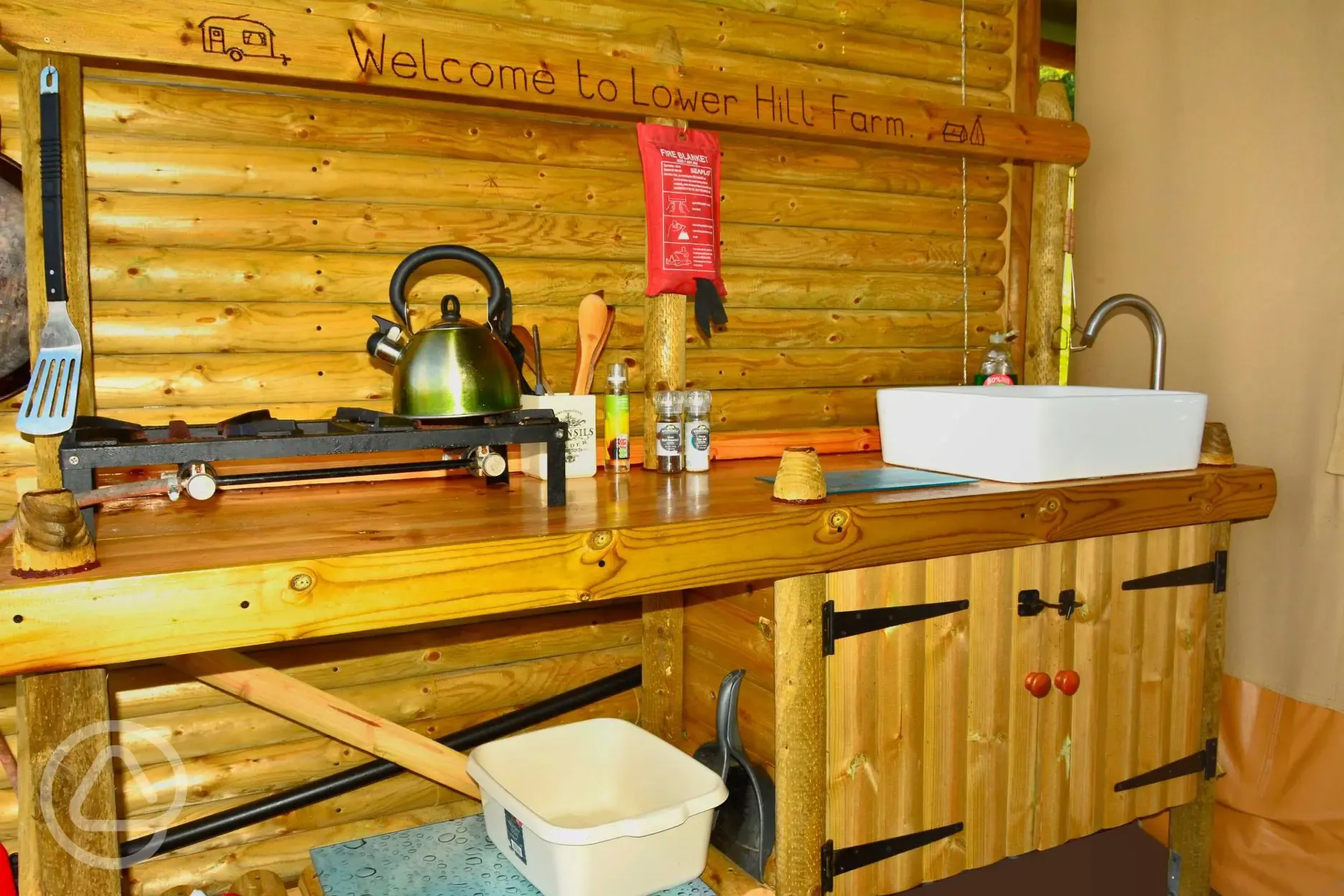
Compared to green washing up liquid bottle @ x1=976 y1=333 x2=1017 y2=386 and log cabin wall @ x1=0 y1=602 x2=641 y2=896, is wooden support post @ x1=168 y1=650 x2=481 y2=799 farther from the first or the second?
green washing up liquid bottle @ x1=976 y1=333 x2=1017 y2=386

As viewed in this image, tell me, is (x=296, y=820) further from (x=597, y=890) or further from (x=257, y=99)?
(x=257, y=99)

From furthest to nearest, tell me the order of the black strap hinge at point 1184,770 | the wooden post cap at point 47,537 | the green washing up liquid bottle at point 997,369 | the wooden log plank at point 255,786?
1. the green washing up liquid bottle at point 997,369
2. the black strap hinge at point 1184,770
3. the wooden log plank at point 255,786
4. the wooden post cap at point 47,537

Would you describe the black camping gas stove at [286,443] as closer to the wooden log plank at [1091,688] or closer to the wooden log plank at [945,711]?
the wooden log plank at [945,711]

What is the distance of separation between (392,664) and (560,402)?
0.84 m

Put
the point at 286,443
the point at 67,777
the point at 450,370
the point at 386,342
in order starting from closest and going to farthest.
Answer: the point at 67,777, the point at 286,443, the point at 450,370, the point at 386,342

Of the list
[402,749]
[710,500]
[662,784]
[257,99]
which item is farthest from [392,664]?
[257,99]

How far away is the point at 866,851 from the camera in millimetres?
2250

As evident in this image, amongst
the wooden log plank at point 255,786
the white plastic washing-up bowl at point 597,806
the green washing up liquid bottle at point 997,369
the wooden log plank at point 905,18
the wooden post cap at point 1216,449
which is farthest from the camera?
the green washing up liquid bottle at point 997,369

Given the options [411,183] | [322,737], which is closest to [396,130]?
[411,183]

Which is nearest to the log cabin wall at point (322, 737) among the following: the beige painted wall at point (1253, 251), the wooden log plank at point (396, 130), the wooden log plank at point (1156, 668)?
the wooden log plank at point (396, 130)

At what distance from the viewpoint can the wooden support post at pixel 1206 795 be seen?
2.77m

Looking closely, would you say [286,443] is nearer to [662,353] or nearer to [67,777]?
[67,777]

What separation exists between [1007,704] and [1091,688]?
286 mm

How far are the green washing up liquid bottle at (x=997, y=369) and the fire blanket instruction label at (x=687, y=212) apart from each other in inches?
42.4
